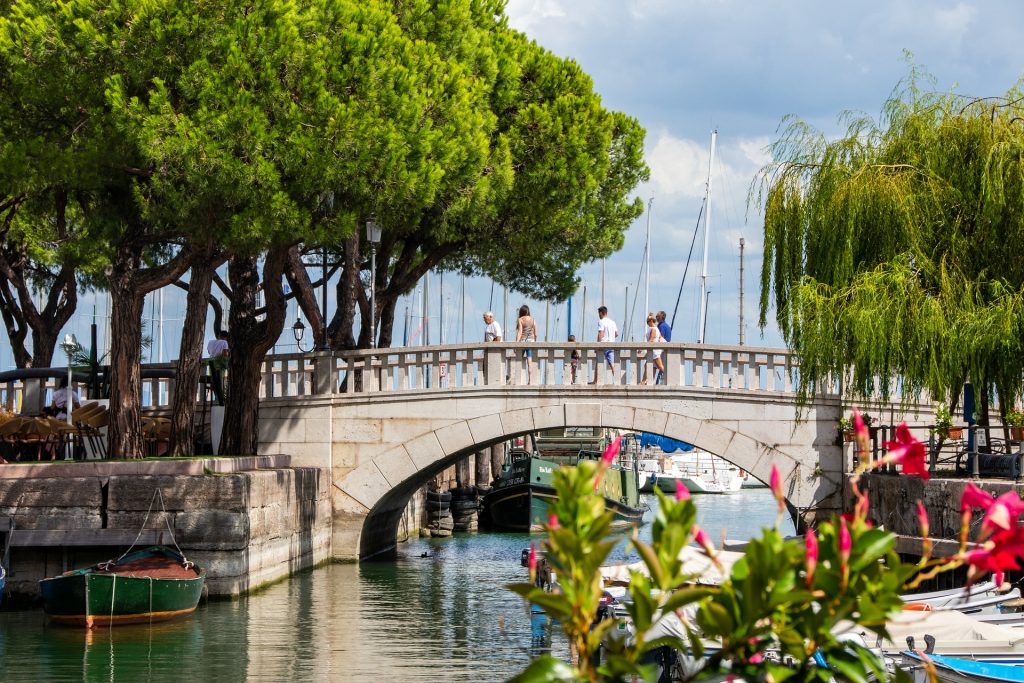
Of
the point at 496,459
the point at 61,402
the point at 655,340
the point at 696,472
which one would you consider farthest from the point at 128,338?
the point at 696,472

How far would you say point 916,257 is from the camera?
1769 cm

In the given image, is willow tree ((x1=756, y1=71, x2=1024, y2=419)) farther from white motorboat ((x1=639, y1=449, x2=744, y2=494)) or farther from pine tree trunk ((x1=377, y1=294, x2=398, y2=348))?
white motorboat ((x1=639, y1=449, x2=744, y2=494))

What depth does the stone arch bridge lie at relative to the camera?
2105 centimetres

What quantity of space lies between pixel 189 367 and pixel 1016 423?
36.6ft

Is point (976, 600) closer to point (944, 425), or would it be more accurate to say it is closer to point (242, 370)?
point (944, 425)

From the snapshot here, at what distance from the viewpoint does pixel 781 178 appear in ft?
64.7

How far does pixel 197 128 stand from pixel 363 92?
2476 millimetres

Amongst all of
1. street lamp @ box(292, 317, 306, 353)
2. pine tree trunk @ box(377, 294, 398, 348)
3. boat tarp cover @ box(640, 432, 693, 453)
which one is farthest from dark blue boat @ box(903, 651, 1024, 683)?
boat tarp cover @ box(640, 432, 693, 453)

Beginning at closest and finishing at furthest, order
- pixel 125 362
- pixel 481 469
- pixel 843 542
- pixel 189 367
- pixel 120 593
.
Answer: pixel 843 542 → pixel 120 593 → pixel 125 362 → pixel 189 367 → pixel 481 469

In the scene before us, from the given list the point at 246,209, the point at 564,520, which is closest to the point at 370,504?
the point at 246,209

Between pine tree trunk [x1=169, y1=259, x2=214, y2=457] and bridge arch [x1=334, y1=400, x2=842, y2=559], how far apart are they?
10.4 ft

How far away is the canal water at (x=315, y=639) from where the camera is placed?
1313 centimetres

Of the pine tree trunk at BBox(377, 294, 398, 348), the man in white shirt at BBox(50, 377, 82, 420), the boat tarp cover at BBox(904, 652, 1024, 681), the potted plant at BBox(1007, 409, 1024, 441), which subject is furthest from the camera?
the pine tree trunk at BBox(377, 294, 398, 348)

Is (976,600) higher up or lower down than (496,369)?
lower down
